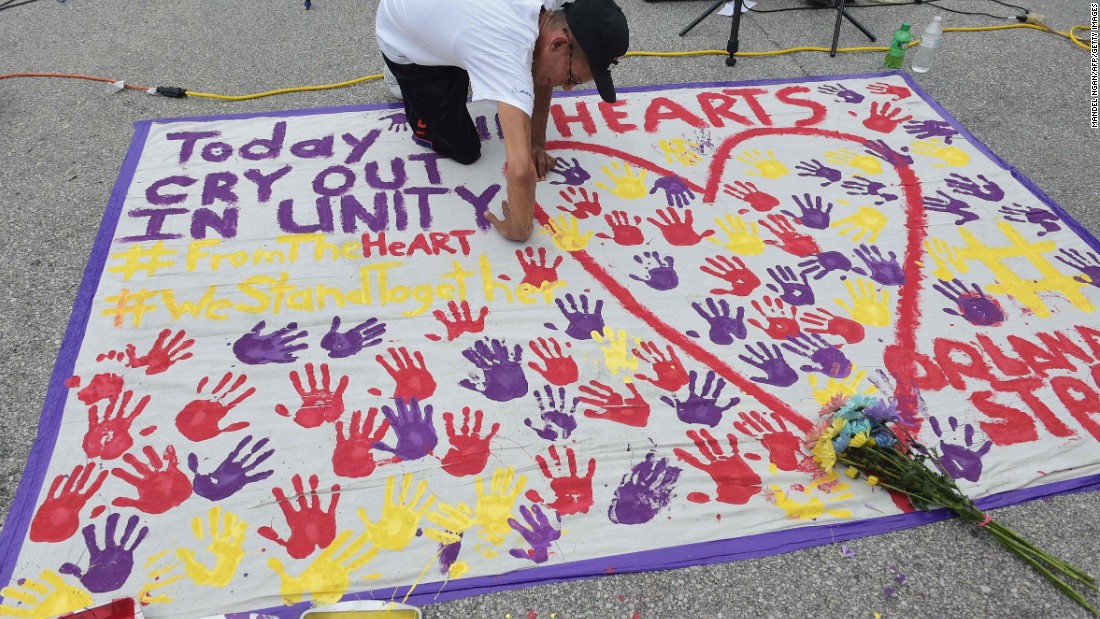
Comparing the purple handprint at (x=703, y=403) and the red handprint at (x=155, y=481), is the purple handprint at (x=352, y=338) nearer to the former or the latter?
the red handprint at (x=155, y=481)

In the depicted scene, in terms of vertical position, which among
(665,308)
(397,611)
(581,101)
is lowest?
(397,611)

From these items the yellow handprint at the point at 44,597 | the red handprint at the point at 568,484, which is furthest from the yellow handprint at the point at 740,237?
the yellow handprint at the point at 44,597

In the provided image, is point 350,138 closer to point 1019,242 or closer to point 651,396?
point 651,396

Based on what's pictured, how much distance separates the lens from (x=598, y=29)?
5.64 ft

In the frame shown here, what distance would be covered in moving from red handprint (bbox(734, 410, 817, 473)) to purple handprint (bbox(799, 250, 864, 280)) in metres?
0.58

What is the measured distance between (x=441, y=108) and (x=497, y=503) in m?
1.36

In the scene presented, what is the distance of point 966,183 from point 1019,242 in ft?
1.10

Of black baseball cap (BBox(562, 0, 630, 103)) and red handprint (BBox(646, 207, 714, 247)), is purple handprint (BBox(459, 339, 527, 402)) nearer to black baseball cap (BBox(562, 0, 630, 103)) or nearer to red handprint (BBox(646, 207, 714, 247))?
red handprint (BBox(646, 207, 714, 247))

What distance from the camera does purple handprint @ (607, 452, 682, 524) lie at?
1554mm

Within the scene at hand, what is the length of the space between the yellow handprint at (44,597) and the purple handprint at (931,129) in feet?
9.76

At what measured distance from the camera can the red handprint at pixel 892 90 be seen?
2939 mm

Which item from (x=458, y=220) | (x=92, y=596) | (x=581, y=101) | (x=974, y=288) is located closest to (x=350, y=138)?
(x=458, y=220)

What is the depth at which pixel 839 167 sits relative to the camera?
254 cm

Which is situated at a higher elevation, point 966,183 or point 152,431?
point 966,183
